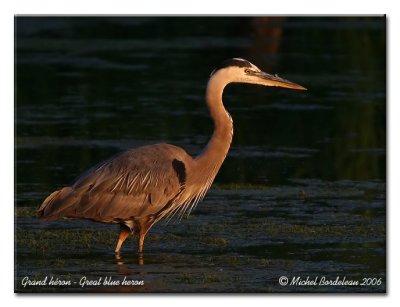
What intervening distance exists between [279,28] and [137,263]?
1293cm

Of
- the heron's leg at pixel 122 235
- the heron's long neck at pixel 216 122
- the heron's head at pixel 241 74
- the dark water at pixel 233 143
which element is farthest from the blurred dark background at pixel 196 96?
the heron's head at pixel 241 74

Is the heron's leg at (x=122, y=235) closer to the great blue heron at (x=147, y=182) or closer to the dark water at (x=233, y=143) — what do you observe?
the great blue heron at (x=147, y=182)

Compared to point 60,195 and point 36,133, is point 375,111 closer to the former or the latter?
point 36,133

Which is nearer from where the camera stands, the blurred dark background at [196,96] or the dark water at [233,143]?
the dark water at [233,143]

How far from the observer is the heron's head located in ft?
33.0

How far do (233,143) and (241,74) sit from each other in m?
4.15

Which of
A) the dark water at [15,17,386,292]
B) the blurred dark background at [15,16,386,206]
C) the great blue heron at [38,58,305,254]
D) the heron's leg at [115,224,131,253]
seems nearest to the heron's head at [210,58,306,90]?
the great blue heron at [38,58,305,254]

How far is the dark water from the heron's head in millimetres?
1295

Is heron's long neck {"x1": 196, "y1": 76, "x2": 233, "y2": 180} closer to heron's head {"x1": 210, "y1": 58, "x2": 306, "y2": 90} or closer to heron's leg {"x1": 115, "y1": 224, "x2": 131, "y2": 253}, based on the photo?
heron's head {"x1": 210, "y1": 58, "x2": 306, "y2": 90}

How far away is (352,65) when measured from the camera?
62.5ft

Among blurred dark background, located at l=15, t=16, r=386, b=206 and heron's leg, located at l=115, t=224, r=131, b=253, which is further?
blurred dark background, located at l=15, t=16, r=386, b=206

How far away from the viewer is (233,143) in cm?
1422

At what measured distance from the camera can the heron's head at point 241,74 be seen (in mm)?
10055

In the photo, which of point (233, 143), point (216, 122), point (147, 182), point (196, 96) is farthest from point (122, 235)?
point (196, 96)
